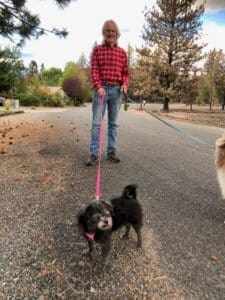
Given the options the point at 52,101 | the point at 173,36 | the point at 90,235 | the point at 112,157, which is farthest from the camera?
the point at 52,101

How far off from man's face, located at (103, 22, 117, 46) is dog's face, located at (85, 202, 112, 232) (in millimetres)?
4060

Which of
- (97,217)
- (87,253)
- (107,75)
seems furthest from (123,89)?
(97,217)

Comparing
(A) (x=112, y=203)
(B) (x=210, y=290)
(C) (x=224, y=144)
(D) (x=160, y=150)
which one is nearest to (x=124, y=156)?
(D) (x=160, y=150)

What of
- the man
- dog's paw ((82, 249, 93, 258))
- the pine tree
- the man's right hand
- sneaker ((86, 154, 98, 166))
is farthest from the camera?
the pine tree

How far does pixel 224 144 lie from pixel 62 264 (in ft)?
7.87

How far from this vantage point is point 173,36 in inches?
1604

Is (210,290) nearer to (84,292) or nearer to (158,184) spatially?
(84,292)

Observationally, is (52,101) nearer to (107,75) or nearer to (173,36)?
(173,36)

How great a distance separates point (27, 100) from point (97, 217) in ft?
171

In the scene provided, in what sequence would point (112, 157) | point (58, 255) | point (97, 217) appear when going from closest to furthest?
point (97, 217) → point (58, 255) → point (112, 157)

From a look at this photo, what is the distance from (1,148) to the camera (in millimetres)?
9234

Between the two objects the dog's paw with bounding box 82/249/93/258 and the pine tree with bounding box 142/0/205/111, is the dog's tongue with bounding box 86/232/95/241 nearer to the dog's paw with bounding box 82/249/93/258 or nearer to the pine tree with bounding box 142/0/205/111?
the dog's paw with bounding box 82/249/93/258

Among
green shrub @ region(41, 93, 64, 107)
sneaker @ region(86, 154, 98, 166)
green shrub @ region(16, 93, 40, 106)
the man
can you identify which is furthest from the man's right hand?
green shrub @ region(41, 93, 64, 107)

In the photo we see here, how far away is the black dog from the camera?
3.42 metres
